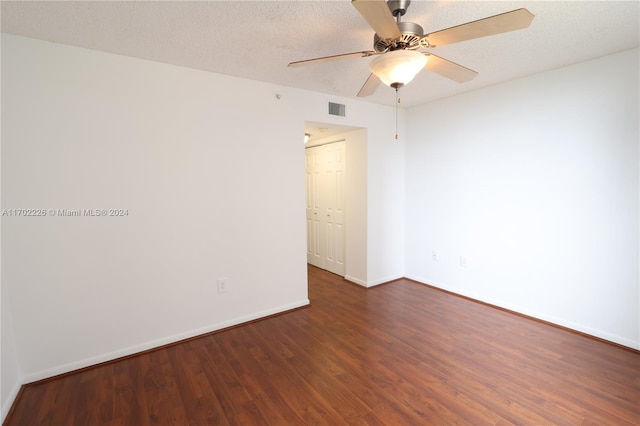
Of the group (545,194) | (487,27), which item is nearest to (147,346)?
(487,27)

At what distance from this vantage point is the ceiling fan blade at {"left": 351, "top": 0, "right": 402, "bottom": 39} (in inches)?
48.5

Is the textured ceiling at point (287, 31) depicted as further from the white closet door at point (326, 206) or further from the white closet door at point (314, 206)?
the white closet door at point (314, 206)

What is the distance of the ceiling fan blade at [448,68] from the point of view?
69.2 inches

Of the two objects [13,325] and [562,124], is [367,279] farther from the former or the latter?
[13,325]

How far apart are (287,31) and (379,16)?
897 mm

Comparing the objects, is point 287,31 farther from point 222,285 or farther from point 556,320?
point 556,320

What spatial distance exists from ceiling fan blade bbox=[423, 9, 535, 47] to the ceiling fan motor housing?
0.20 feet

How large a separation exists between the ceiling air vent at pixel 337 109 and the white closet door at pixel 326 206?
2.38ft

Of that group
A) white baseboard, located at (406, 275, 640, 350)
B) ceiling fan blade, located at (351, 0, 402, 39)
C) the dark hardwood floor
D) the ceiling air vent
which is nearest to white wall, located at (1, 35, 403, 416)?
the ceiling air vent

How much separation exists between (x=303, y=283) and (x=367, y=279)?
38.9 inches

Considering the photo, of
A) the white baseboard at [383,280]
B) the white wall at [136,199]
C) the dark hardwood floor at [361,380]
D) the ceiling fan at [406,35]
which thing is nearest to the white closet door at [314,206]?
the white baseboard at [383,280]

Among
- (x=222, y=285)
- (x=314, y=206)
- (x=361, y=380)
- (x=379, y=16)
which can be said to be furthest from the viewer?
(x=314, y=206)

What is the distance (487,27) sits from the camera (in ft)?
4.58

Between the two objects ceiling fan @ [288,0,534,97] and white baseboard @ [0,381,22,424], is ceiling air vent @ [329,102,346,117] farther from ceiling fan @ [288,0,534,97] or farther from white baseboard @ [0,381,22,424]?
white baseboard @ [0,381,22,424]
